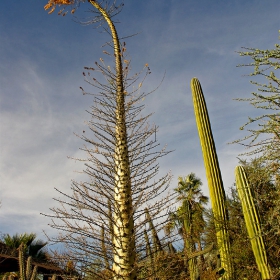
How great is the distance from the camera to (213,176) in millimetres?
6688

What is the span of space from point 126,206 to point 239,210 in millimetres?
7420

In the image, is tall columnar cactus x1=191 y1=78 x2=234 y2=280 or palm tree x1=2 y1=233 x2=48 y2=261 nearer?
tall columnar cactus x1=191 y1=78 x2=234 y2=280

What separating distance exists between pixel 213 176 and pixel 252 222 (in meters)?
1.55

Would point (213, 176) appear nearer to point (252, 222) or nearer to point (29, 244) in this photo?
point (252, 222)

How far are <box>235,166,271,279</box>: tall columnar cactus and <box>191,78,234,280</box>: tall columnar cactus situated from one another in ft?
1.99

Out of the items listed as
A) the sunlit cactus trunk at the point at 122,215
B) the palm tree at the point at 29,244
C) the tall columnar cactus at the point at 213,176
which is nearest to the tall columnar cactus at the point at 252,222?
the tall columnar cactus at the point at 213,176

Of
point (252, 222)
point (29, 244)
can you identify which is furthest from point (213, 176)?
point (29, 244)

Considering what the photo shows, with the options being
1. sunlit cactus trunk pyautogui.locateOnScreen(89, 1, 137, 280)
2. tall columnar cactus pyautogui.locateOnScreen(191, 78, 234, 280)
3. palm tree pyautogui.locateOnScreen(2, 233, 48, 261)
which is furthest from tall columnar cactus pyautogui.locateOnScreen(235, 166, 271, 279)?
palm tree pyautogui.locateOnScreen(2, 233, 48, 261)

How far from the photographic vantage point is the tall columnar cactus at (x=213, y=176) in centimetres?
580

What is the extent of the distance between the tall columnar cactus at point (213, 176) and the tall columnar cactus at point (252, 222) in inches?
23.9

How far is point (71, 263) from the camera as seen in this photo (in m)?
4.65

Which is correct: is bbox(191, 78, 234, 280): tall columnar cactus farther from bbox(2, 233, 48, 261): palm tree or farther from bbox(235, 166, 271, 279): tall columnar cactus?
bbox(2, 233, 48, 261): palm tree

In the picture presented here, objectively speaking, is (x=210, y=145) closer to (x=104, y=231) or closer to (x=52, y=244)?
(x=104, y=231)

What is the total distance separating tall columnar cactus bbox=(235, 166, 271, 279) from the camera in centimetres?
511
